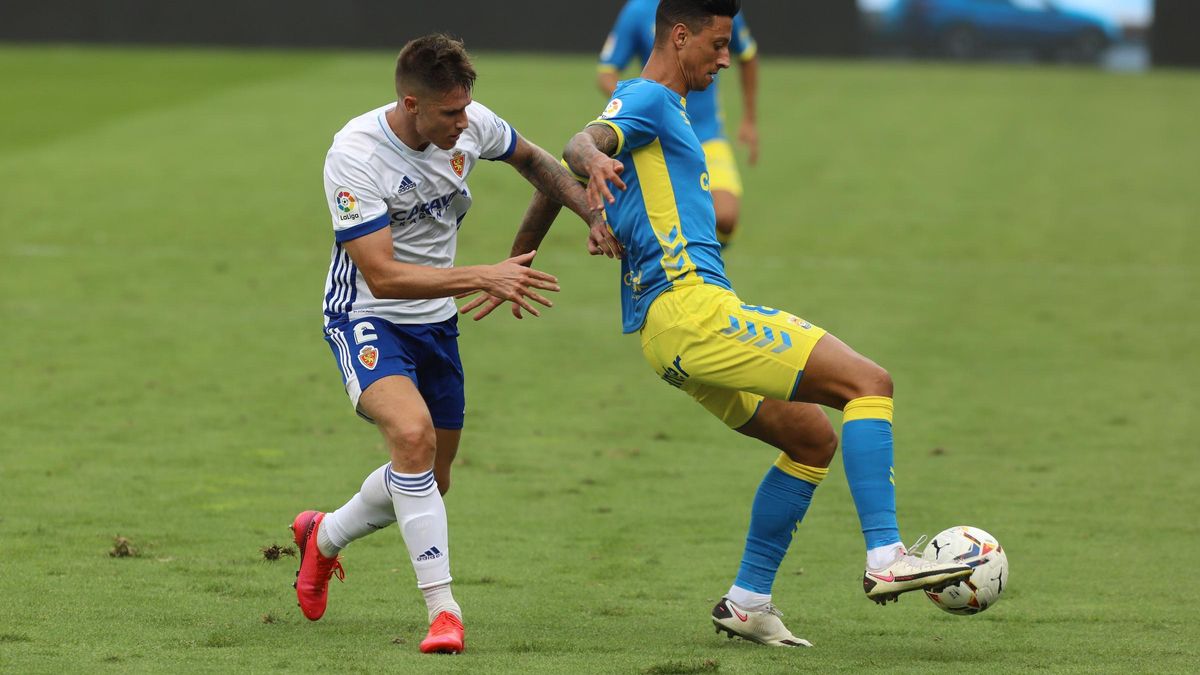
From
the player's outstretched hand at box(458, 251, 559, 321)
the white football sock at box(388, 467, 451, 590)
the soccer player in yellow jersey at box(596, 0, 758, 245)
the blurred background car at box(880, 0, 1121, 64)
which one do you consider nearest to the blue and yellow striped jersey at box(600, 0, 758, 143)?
the soccer player in yellow jersey at box(596, 0, 758, 245)

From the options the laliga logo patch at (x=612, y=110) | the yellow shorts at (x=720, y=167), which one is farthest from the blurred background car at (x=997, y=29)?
the laliga logo patch at (x=612, y=110)

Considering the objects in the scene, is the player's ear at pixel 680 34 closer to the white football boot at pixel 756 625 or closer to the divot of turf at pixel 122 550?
the white football boot at pixel 756 625

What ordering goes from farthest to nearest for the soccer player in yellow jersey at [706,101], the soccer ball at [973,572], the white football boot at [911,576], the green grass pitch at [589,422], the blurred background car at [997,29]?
the blurred background car at [997,29], the soccer player in yellow jersey at [706,101], the green grass pitch at [589,422], the soccer ball at [973,572], the white football boot at [911,576]

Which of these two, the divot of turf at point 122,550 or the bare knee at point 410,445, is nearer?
the bare knee at point 410,445

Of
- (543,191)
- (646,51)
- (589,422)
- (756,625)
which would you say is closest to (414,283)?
(543,191)

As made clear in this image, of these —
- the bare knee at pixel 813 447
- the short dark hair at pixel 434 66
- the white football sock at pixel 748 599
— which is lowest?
the white football sock at pixel 748 599

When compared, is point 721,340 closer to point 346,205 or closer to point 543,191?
point 543,191

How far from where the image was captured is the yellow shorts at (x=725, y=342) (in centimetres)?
561

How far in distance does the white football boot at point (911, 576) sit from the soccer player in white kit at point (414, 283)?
1.41 metres

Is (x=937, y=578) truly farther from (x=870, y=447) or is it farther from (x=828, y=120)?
(x=828, y=120)

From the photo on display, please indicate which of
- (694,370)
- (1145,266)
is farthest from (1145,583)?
(1145,266)

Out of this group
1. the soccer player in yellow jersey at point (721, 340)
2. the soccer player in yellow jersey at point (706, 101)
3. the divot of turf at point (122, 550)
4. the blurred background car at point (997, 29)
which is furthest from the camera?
the blurred background car at point (997, 29)

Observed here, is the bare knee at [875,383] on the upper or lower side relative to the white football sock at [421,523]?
upper

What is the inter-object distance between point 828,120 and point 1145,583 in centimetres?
2070
